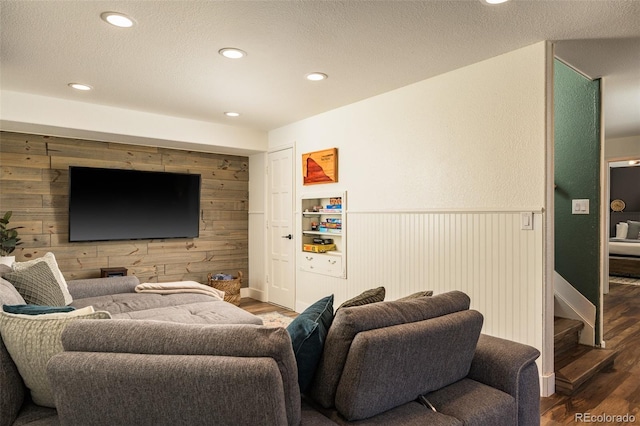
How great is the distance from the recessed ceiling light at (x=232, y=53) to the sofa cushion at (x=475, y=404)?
2381 mm

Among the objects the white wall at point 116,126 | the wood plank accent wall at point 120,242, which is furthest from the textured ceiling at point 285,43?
the wood plank accent wall at point 120,242

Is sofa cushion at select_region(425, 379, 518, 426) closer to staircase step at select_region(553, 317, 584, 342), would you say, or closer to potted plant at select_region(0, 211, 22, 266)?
staircase step at select_region(553, 317, 584, 342)

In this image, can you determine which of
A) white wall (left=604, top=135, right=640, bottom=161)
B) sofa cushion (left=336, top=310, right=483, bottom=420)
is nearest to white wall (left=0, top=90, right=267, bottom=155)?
sofa cushion (left=336, top=310, right=483, bottom=420)

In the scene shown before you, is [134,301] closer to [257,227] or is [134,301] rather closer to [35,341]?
[35,341]

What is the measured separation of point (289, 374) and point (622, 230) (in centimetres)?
987

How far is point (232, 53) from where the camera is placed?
2.79 m

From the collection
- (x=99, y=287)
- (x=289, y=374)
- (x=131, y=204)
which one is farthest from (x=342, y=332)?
(x=131, y=204)

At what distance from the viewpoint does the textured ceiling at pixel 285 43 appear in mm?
2225

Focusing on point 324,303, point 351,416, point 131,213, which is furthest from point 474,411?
point 131,213

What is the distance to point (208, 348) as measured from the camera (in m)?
1.20

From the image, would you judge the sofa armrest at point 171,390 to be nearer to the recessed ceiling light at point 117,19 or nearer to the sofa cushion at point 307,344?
the sofa cushion at point 307,344

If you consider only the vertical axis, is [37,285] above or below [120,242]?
below

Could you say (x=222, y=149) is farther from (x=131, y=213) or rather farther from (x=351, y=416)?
(x=351, y=416)

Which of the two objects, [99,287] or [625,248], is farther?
[625,248]
